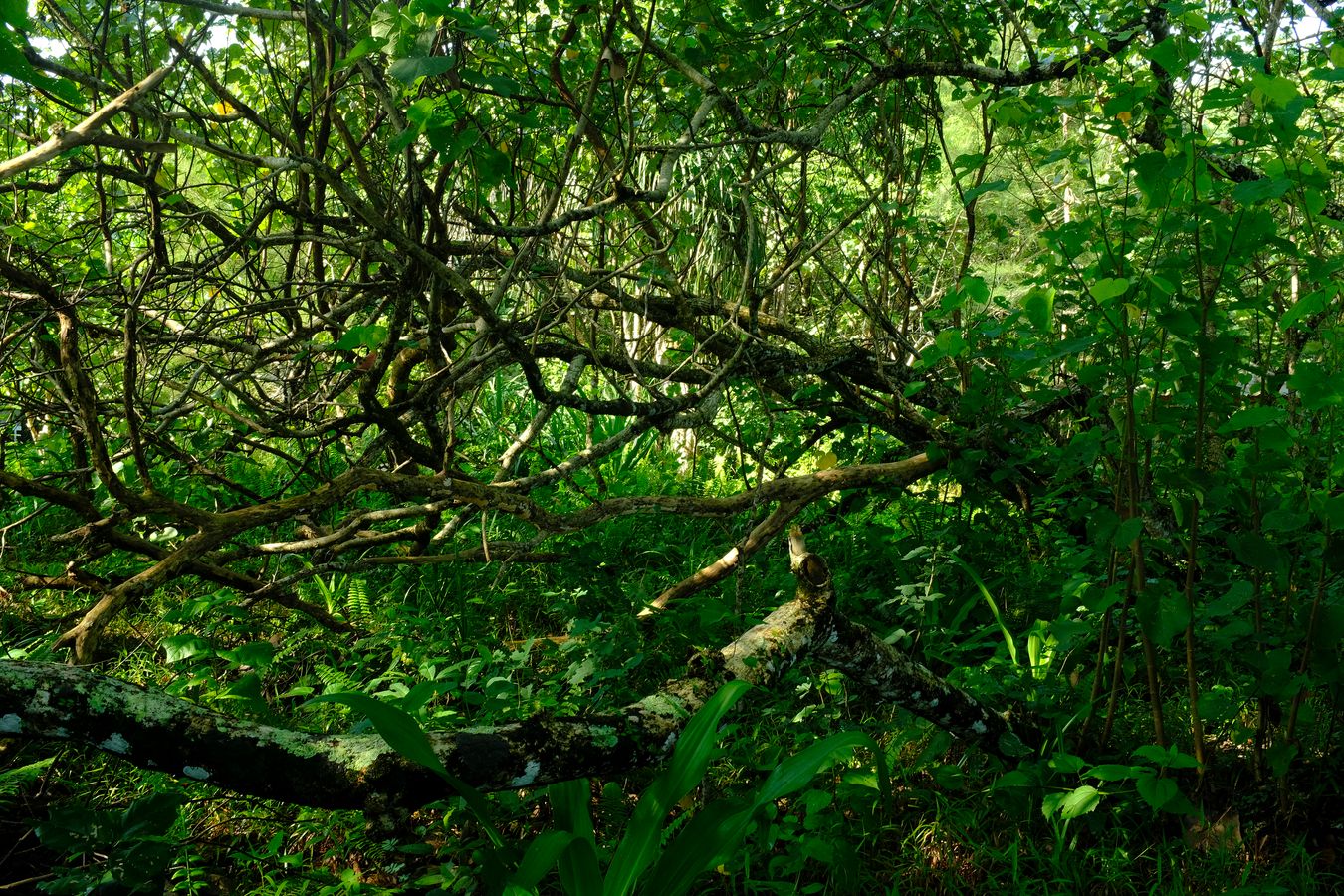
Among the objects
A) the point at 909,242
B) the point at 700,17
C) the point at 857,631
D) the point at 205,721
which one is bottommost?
the point at 857,631

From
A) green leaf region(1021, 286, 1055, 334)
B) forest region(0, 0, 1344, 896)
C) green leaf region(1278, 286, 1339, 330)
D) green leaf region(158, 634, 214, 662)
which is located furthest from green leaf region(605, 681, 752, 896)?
green leaf region(158, 634, 214, 662)

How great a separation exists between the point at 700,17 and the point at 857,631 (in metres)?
2.06

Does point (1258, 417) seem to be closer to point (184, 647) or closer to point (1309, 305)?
point (1309, 305)

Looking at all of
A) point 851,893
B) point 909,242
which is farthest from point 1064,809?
point 909,242

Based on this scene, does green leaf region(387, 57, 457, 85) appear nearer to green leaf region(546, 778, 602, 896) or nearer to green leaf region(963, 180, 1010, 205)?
green leaf region(963, 180, 1010, 205)

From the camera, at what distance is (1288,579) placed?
1948 millimetres

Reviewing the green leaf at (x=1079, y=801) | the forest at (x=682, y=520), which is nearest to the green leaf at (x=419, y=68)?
the forest at (x=682, y=520)

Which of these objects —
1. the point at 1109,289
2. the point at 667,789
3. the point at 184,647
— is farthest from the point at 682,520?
the point at 1109,289

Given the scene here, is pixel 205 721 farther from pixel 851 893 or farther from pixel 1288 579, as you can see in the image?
pixel 1288 579

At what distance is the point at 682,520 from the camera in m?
3.99

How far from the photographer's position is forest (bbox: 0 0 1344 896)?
175cm

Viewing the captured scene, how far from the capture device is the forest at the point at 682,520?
175cm

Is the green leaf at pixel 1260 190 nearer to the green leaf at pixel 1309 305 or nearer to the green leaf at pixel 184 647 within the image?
the green leaf at pixel 1309 305

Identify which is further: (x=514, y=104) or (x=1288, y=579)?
(x=514, y=104)
